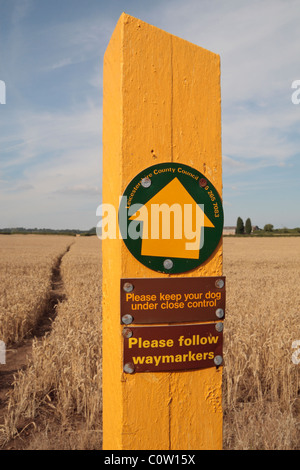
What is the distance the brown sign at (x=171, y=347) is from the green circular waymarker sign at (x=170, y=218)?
13.7 inches

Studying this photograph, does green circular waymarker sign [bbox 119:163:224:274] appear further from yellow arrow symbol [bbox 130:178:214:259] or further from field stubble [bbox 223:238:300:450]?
field stubble [bbox 223:238:300:450]

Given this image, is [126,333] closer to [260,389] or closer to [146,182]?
[146,182]

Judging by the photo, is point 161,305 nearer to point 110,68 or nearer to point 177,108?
point 177,108

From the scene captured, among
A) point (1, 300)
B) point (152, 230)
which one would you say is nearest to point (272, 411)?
point (152, 230)

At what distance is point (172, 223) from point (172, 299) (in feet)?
1.43

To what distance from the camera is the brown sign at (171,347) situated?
6.43 ft

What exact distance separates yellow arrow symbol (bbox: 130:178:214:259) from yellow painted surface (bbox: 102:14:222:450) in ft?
0.43

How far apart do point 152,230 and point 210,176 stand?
0.52 m

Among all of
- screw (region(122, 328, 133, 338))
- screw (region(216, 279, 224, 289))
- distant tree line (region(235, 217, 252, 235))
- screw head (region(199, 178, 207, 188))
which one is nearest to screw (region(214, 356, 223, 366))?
screw (region(216, 279, 224, 289))

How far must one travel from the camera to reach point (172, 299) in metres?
2.01

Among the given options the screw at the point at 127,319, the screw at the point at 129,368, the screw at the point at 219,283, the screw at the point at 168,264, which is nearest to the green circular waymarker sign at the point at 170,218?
the screw at the point at 168,264

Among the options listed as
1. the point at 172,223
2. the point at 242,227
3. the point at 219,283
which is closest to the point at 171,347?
the point at 219,283

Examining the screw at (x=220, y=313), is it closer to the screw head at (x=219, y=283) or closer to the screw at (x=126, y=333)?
the screw head at (x=219, y=283)
